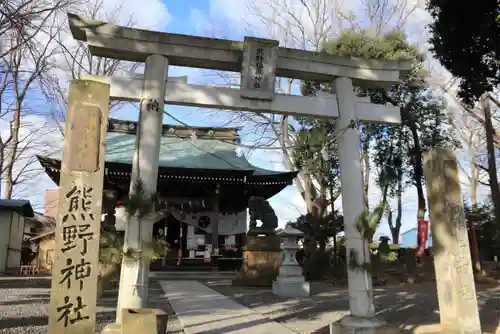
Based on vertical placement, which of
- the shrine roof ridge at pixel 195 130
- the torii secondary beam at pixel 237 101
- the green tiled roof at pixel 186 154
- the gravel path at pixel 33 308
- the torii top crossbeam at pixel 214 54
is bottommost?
the gravel path at pixel 33 308

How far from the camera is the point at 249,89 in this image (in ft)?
18.8

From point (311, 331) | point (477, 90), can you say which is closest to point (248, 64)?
point (311, 331)

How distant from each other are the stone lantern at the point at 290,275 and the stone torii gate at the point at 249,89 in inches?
209

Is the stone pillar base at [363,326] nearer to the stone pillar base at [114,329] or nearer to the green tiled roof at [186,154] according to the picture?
the stone pillar base at [114,329]

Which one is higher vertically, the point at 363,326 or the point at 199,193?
the point at 199,193

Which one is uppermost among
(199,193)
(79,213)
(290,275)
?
(199,193)

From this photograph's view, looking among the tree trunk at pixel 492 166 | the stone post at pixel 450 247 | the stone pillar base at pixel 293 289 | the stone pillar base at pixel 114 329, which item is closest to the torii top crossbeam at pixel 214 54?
the stone post at pixel 450 247

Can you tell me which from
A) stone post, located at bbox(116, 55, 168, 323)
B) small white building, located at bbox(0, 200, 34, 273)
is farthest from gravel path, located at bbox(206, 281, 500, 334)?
small white building, located at bbox(0, 200, 34, 273)

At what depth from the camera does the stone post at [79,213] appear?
4047mm

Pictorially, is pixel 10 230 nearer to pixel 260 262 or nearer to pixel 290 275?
pixel 260 262

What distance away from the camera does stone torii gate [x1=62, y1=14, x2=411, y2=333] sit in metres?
5.23

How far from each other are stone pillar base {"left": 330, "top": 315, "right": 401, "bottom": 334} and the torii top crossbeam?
3465 millimetres

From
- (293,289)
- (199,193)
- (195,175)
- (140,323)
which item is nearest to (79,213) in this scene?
(140,323)

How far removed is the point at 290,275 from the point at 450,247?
587cm
